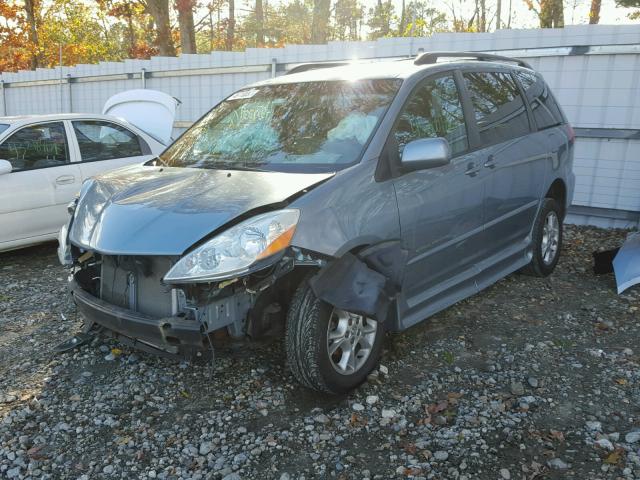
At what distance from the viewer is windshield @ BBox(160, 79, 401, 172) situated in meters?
3.38

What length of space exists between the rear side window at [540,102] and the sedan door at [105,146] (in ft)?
13.0

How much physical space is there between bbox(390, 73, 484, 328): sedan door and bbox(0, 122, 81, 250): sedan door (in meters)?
3.92

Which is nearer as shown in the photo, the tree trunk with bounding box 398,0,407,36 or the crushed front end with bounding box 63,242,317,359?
the crushed front end with bounding box 63,242,317,359

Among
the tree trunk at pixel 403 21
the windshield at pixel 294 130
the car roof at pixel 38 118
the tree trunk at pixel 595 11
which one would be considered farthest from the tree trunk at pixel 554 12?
the tree trunk at pixel 403 21

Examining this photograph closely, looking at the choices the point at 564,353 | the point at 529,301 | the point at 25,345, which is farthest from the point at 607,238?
the point at 25,345

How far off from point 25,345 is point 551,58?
6665 millimetres

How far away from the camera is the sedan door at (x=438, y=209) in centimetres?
344

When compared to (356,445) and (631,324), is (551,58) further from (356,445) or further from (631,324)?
(356,445)

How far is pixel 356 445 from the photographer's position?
112 inches

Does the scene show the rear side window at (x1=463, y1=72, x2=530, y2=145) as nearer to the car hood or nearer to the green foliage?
the car hood

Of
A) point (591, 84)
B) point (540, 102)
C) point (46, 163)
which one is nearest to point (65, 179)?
point (46, 163)

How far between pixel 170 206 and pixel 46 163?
354 centimetres

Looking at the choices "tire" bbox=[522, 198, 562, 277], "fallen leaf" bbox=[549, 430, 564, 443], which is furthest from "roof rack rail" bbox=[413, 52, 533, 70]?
"fallen leaf" bbox=[549, 430, 564, 443]

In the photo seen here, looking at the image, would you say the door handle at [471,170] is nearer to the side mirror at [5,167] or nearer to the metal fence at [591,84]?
the metal fence at [591,84]
